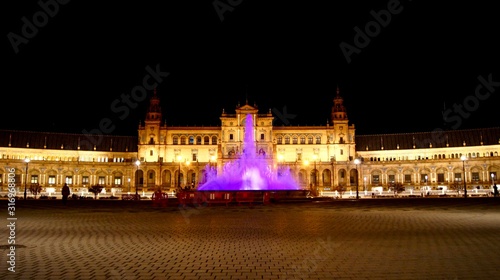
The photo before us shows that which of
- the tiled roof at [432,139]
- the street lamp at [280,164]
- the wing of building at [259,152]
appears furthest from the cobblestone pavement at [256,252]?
the tiled roof at [432,139]

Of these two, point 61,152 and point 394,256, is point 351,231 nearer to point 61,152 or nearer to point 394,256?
point 394,256

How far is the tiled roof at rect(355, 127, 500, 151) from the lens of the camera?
10481cm

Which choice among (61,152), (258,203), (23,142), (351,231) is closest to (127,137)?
(61,152)

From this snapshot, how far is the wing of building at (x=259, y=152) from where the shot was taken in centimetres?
9981

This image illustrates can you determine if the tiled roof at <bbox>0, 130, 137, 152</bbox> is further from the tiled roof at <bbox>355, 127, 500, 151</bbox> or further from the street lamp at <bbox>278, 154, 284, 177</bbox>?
the tiled roof at <bbox>355, 127, 500, 151</bbox>

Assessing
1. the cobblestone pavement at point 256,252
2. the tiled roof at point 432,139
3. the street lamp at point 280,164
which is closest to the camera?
the cobblestone pavement at point 256,252

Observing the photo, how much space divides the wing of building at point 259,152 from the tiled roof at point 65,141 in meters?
0.22

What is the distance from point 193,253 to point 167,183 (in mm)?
96355

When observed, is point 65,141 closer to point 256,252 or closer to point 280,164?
point 280,164

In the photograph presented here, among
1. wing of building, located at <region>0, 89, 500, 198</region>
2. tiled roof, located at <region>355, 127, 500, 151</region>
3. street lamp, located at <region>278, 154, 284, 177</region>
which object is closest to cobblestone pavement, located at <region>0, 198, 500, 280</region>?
wing of building, located at <region>0, 89, 500, 198</region>

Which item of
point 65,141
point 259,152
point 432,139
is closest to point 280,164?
point 259,152

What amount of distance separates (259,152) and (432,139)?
43570 mm

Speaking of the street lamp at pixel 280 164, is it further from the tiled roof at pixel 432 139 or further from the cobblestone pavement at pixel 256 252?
the cobblestone pavement at pixel 256 252

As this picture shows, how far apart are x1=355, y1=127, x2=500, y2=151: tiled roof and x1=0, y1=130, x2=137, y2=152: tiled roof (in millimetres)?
61536
